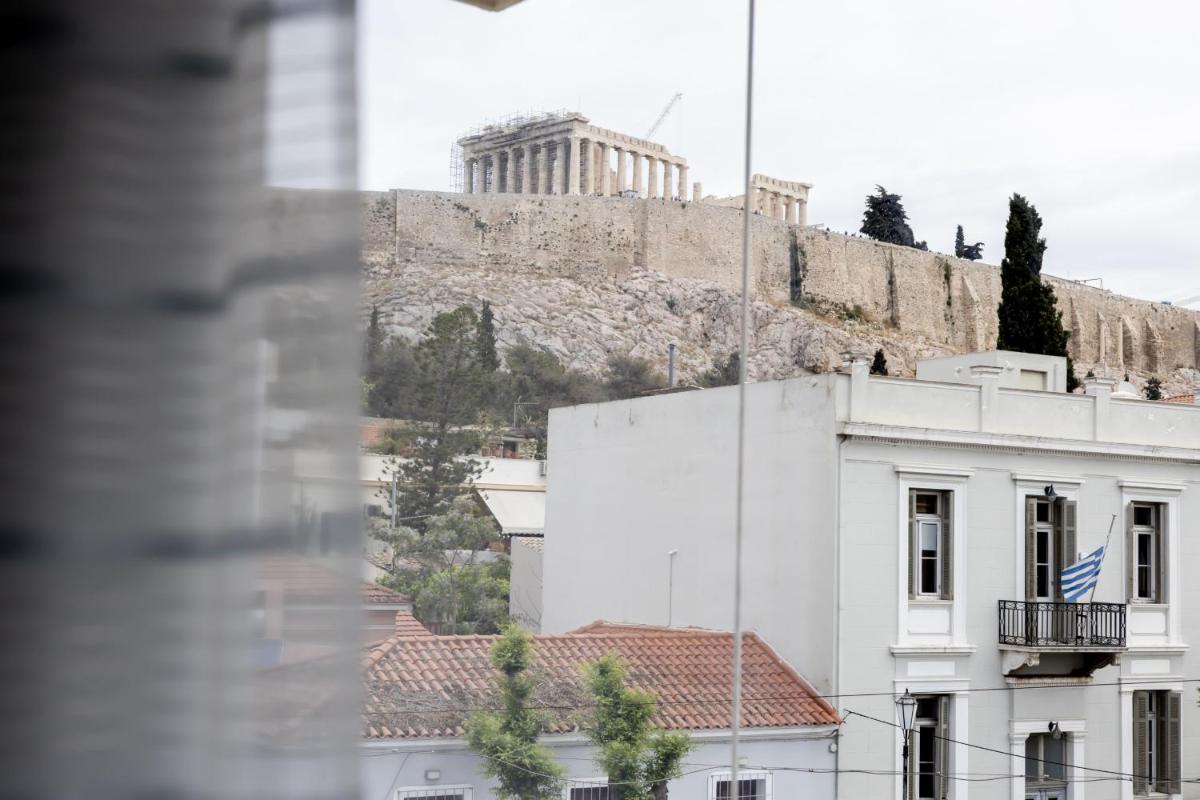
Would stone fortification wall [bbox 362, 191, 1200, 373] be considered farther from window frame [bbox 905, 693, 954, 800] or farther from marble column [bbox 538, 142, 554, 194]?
window frame [bbox 905, 693, 954, 800]

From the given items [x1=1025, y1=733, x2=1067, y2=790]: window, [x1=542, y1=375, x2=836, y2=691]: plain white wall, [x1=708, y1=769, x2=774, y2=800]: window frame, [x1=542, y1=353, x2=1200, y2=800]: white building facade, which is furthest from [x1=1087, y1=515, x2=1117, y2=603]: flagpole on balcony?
[x1=708, y1=769, x2=774, y2=800]: window frame

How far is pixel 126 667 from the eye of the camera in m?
0.57

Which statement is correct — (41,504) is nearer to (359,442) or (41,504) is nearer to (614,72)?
(359,442)

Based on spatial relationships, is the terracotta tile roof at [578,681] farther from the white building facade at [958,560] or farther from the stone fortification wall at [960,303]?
the stone fortification wall at [960,303]

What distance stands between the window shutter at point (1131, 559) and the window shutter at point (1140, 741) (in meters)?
0.53

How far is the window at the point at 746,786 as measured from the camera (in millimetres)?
6180

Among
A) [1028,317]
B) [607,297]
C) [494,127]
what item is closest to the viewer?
[1028,317]

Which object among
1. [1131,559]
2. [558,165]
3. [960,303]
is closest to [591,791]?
[1131,559]

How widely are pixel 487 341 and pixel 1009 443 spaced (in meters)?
20.0

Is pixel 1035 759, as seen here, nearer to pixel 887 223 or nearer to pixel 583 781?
pixel 583 781

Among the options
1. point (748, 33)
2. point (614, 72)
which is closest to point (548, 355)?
point (614, 72)

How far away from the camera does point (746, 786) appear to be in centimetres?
624

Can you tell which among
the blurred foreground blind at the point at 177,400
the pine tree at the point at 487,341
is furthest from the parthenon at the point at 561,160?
the blurred foreground blind at the point at 177,400

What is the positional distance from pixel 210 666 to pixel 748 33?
1342mm
